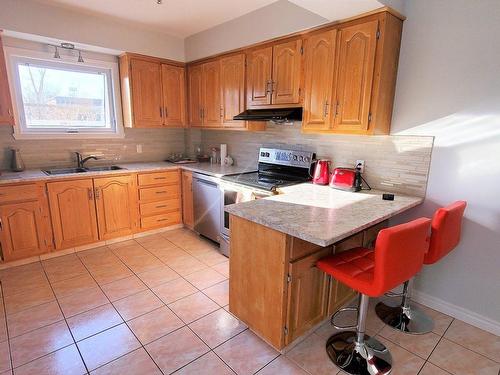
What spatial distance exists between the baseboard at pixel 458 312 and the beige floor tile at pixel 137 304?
2137mm

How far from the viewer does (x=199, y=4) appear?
2.78 meters

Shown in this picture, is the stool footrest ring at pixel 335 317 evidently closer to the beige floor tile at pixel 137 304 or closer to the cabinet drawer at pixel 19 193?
the beige floor tile at pixel 137 304

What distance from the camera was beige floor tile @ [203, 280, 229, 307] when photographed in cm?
237

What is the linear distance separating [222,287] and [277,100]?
1.85 meters

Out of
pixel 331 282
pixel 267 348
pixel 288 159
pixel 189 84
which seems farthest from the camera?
pixel 189 84

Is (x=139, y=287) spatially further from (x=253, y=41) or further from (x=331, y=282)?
(x=253, y=41)

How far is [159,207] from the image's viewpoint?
376cm

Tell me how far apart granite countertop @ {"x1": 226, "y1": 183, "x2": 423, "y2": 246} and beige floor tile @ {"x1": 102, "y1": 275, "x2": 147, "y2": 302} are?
1.30 metres

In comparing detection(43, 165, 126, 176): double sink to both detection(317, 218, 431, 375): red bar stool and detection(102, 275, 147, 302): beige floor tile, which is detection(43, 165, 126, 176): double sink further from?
detection(317, 218, 431, 375): red bar stool

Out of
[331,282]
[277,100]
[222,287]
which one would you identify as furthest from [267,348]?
[277,100]

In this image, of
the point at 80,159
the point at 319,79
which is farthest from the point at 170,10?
the point at 80,159

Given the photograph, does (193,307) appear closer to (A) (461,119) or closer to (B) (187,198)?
(B) (187,198)

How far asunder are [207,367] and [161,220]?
7.80 feet

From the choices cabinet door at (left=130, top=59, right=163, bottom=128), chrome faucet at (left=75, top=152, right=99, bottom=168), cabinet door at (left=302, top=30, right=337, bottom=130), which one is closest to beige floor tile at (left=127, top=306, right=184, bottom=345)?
cabinet door at (left=302, top=30, right=337, bottom=130)
